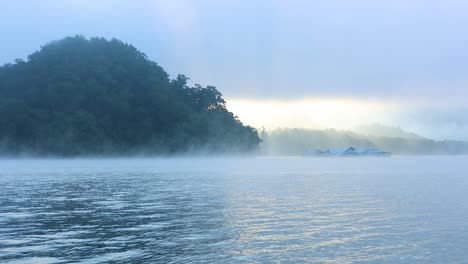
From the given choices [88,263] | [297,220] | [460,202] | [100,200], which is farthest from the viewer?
[100,200]

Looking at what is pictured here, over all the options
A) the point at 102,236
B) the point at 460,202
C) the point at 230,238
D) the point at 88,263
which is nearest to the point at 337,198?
the point at 460,202

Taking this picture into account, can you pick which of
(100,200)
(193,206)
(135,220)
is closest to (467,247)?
(135,220)

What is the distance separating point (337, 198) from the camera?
4381 centimetres

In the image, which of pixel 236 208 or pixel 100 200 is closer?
pixel 236 208

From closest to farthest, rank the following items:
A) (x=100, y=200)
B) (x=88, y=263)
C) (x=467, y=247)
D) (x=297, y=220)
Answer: (x=88, y=263)
(x=467, y=247)
(x=297, y=220)
(x=100, y=200)

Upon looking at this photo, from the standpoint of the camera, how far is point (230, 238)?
2506cm

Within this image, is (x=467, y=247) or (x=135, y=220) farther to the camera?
(x=135, y=220)

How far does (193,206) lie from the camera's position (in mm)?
37969

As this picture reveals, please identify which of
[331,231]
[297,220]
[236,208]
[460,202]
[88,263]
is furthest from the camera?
[460,202]

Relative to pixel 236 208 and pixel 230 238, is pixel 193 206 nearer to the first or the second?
pixel 236 208

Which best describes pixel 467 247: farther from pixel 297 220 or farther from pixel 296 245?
pixel 297 220

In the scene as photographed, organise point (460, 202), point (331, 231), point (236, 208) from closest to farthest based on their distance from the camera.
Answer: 1. point (331, 231)
2. point (236, 208)
3. point (460, 202)

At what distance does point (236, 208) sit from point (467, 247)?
16865 mm

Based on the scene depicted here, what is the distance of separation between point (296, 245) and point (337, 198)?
69.8 ft
